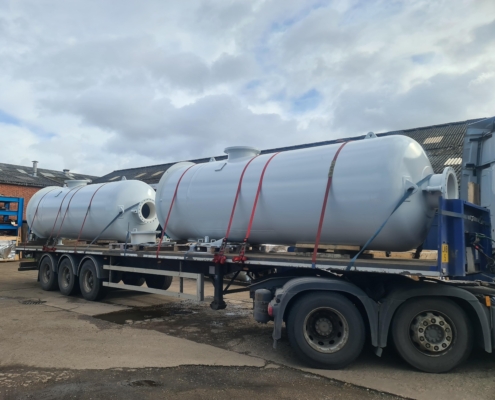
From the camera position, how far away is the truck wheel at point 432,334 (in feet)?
17.2

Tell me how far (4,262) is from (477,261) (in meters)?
23.1

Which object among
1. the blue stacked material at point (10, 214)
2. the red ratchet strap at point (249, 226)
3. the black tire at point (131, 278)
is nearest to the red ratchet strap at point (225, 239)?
the red ratchet strap at point (249, 226)

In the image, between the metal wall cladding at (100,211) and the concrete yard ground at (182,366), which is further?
the metal wall cladding at (100,211)

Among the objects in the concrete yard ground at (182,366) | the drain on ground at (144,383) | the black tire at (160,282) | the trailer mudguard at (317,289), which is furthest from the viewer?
the black tire at (160,282)

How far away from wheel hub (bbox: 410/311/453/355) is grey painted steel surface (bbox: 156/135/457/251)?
1097 millimetres

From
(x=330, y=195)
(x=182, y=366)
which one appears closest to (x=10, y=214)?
(x=182, y=366)

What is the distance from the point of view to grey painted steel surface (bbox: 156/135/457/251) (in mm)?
5809

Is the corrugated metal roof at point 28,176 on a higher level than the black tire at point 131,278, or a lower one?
higher

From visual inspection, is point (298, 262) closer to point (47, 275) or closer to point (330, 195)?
point (330, 195)

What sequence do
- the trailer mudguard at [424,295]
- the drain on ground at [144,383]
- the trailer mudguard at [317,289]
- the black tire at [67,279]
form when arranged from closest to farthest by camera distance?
the drain on ground at [144,383] < the trailer mudguard at [424,295] < the trailer mudguard at [317,289] < the black tire at [67,279]

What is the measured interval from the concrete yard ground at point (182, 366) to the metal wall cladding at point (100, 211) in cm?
282

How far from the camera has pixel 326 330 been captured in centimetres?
575

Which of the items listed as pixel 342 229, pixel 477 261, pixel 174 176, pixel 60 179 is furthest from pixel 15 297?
pixel 60 179

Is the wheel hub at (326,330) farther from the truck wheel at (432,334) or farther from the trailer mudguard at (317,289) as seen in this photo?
the truck wheel at (432,334)
